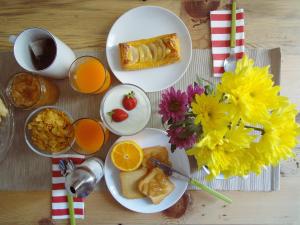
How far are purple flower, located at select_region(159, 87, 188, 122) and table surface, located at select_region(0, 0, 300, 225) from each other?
0.33m

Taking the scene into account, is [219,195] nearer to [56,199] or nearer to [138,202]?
[138,202]

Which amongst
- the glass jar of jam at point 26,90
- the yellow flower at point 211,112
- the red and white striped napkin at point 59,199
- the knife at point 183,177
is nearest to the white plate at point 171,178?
the knife at point 183,177

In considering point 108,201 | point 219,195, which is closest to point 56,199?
point 108,201

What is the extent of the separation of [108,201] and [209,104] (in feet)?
1.73

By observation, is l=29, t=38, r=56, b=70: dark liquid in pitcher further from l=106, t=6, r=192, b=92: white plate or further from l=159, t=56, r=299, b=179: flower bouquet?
l=159, t=56, r=299, b=179: flower bouquet

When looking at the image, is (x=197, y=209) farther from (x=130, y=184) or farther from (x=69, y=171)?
(x=69, y=171)

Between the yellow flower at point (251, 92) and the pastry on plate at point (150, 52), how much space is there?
1.35ft

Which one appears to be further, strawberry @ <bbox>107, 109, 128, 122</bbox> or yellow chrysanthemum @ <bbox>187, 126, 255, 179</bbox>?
strawberry @ <bbox>107, 109, 128, 122</bbox>

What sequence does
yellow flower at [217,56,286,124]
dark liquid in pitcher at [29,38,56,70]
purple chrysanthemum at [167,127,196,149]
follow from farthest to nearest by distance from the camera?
dark liquid in pitcher at [29,38,56,70], purple chrysanthemum at [167,127,196,149], yellow flower at [217,56,286,124]

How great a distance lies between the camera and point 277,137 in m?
0.51

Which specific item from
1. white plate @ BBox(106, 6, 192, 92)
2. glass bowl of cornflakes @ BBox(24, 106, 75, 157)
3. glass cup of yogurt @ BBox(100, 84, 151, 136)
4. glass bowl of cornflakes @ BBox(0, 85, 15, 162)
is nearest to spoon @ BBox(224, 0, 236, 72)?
white plate @ BBox(106, 6, 192, 92)

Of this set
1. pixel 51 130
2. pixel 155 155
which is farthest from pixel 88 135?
pixel 155 155

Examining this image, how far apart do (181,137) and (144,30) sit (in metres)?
0.39

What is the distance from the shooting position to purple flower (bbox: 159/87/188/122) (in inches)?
27.0
